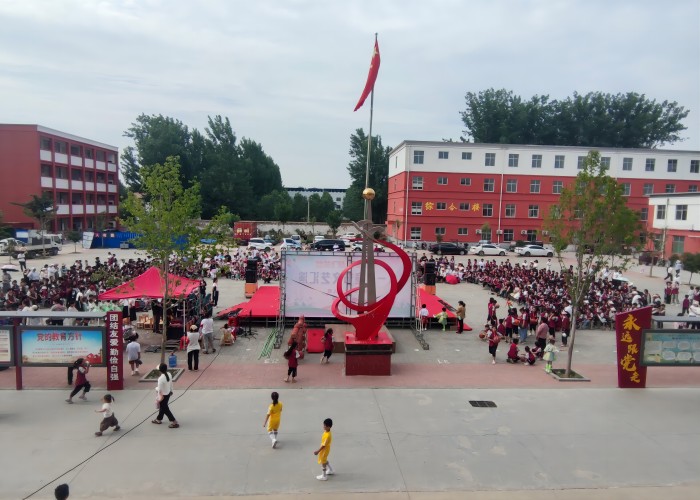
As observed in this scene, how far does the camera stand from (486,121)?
67.3 meters

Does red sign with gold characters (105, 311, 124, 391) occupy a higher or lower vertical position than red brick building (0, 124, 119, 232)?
lower

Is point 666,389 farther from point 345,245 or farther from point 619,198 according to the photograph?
point 345,245

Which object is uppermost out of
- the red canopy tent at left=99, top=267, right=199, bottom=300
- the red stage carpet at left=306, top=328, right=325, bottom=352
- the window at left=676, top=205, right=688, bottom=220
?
the window at left=676, top=205, right=688, bottom=220

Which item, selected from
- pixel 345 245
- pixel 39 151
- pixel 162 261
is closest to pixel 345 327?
pixel 162 261

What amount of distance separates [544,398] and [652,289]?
68.2 feet

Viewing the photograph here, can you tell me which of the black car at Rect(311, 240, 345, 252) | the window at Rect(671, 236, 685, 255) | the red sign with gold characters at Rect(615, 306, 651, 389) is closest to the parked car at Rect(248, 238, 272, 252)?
the black car at Rect(311, 240, 345, 252)

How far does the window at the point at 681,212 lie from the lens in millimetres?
39306

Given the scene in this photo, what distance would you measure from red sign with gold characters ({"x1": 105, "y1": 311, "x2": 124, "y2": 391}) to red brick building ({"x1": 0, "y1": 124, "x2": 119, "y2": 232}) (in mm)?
29417

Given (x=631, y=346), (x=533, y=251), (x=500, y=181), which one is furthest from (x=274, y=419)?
(x=500, y=181)

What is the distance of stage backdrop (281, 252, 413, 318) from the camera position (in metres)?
18.4

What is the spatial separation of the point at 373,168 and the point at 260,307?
5032 cm

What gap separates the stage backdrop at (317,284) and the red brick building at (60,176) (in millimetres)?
25116

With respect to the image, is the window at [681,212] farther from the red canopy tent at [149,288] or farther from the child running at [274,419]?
the child running at [274,419]

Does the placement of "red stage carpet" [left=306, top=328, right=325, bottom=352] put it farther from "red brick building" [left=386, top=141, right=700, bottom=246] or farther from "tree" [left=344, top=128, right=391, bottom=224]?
"tree" [left=344, top=128, right=391, bottom=224]
